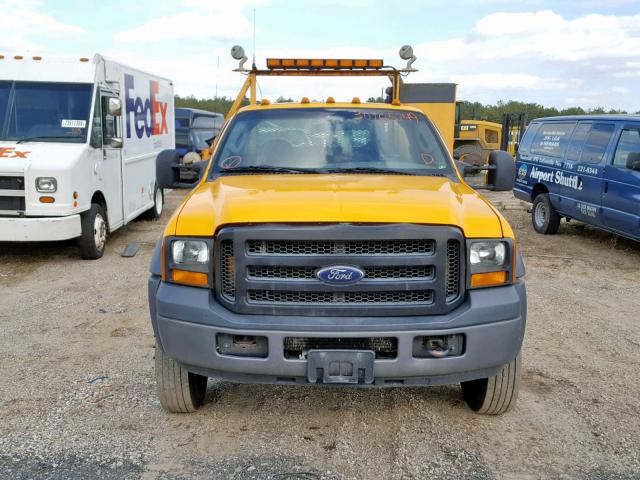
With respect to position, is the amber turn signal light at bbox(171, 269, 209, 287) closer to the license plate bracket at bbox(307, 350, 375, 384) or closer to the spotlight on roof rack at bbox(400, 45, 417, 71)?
the license plate bracket at bbox(307, 350, 375, 384)

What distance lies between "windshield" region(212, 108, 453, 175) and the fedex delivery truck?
4012 mm

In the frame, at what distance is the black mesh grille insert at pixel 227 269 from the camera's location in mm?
3381

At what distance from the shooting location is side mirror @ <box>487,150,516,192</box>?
4.85 metres

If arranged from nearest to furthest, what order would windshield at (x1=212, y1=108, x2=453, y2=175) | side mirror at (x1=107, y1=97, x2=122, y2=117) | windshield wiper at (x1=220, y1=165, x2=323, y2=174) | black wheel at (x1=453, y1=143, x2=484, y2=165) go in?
windshield wiper at (x1=220, y1=165, x2=323, y2=174), windshield at (x1=212, y1=108, x2=453, y2=175), side mirror at (x1=107, y1=97, x2=122, y2=117), black wheel at (x1=453, y1=143, x2=484, y2=165)

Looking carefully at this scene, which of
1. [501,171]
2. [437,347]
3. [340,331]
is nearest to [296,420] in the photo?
[340,331]

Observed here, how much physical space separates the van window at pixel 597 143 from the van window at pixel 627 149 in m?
0.28

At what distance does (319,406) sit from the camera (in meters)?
4.14

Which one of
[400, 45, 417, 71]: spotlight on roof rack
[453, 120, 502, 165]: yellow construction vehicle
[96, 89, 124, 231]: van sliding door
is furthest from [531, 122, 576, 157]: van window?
[453, 120, 502, 165]: yellow construction vehicle

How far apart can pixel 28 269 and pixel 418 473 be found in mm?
6562

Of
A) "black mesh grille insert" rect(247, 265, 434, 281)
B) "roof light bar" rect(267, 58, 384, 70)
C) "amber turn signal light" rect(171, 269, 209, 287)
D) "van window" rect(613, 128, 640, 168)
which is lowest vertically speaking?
"amber turn signal light" rect(171, 269, 209, 287)

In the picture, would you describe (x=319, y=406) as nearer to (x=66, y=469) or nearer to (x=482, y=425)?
(x=482, y=425)

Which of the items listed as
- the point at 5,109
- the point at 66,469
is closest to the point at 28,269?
the point at 5,109

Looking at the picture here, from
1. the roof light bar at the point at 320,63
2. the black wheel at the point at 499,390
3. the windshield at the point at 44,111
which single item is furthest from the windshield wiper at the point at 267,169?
the roof light bar at the point at 320,63

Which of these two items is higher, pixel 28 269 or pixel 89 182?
pixel 89 182
